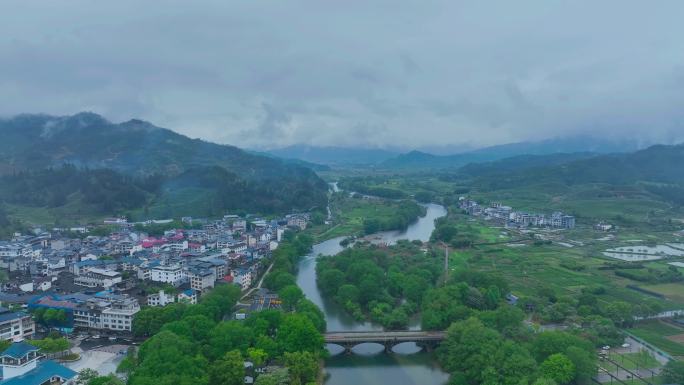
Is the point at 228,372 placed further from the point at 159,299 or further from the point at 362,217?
the point at 362,217

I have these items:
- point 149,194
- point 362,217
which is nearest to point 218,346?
point 362,217

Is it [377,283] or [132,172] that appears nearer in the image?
[377,283]

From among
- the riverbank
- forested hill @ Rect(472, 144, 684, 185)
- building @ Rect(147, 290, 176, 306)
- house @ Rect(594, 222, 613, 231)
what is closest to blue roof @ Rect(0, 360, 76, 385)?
building @ Rect(147, 290, 176, 306)

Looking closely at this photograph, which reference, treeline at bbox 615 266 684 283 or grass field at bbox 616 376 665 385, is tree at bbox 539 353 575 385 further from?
treeline at bbox 615 266 684 283

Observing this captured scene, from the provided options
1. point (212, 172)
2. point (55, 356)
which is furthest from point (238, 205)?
point (55, 356)

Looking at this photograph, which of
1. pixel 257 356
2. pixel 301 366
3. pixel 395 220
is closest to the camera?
pixel 301 366
